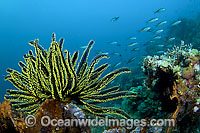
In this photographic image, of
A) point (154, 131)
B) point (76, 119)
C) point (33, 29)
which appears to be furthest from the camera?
point (33, 29)

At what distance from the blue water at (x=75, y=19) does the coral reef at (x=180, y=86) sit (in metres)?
79.4

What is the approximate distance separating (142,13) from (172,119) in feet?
613

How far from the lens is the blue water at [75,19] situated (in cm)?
10296

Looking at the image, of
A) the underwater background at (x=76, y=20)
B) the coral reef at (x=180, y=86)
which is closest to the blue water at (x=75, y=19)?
the underwater background at (x=76, y=20)

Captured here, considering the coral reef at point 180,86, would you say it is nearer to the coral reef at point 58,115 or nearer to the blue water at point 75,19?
the coral reef at point 58,115

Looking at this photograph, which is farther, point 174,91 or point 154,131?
point 174,91

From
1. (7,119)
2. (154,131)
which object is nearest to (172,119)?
(154,131)

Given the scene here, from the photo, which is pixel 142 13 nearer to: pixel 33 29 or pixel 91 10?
pixel 91 10

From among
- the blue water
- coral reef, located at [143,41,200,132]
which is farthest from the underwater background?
coral reef, located at [143,41,200,132]

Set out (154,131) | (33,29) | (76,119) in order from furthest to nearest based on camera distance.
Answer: (33,29) < (154,131) < (76,119)

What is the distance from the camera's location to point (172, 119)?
2.79 metres

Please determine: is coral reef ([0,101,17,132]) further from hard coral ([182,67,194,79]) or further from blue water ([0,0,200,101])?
blue water ([0,0,200,101])

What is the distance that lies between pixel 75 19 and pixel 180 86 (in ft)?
520

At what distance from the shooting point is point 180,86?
9.80 feet
